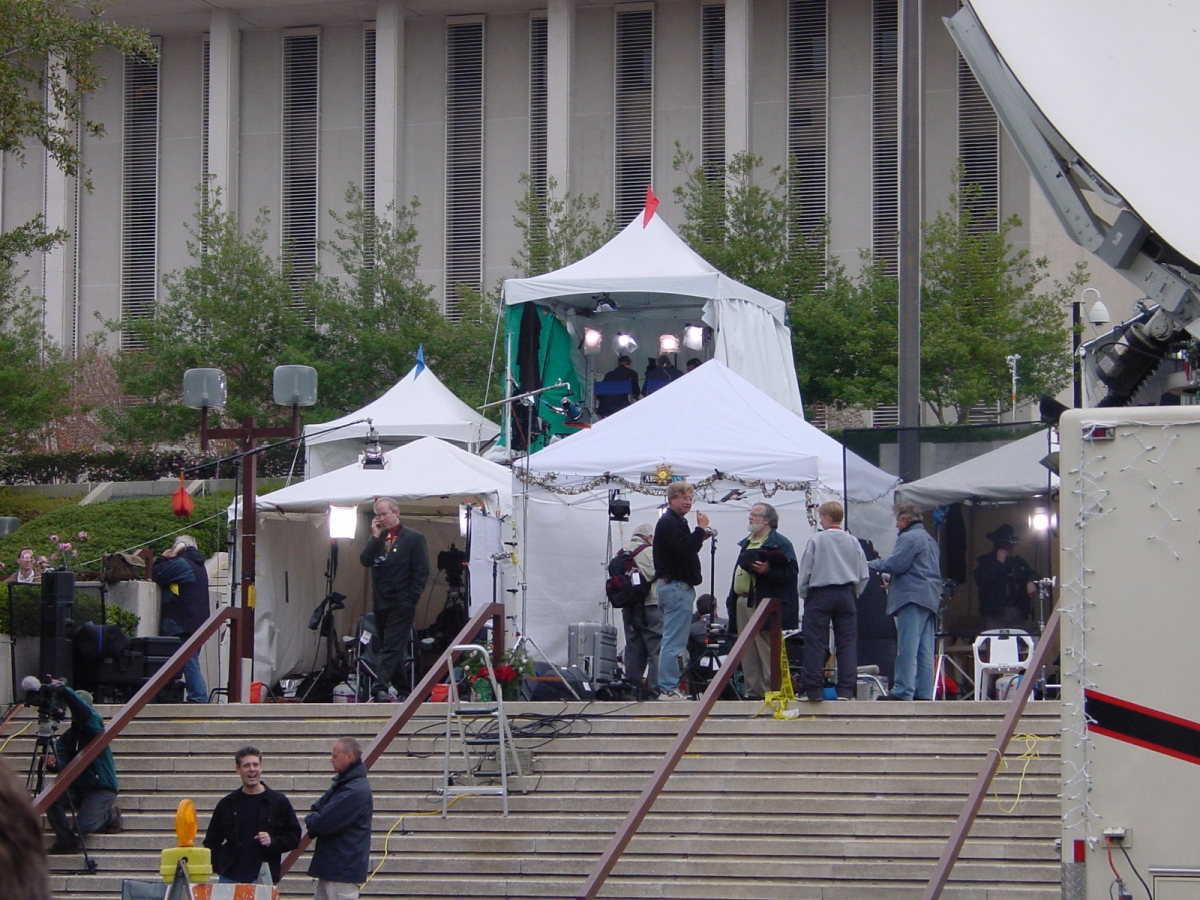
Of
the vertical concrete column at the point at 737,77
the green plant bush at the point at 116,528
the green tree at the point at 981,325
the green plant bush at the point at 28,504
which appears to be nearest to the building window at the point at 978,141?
the vertical concrete column at the point at 737,77

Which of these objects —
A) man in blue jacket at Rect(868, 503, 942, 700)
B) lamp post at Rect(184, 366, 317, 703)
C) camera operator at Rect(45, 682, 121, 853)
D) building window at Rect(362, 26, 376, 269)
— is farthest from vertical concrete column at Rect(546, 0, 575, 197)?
camera operator at Rect(45, 682, 121, 853)

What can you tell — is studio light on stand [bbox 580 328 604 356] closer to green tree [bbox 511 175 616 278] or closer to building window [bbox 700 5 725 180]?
green tree [bbox 511 175 616 278]

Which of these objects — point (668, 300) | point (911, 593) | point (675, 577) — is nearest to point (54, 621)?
point (675, 577)

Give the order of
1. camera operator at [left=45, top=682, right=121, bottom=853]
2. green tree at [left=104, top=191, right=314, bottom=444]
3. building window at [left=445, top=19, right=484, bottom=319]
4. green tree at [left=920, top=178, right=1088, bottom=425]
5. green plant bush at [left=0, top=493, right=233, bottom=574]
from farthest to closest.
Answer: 1. building window at [left=445, top=19, right=484, bottom=319]
2. green tree at [left=104, top=191, right=314, bottom=444]
3. green tree at [left=920, top=178, right=1088, bottom=425]
4. green plant bush at [left=0, top=493, right=233, bottom=574]
5. camera operator at [left=45, top=682, right=121, bottom=853]

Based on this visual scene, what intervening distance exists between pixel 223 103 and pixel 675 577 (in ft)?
101

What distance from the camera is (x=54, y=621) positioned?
14961mm

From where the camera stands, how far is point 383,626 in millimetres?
15734

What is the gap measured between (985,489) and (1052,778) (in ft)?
11.8

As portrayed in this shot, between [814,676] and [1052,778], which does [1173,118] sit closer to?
[1052,778]

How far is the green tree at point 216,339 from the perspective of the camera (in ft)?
108

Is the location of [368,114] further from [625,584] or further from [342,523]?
[625,584]

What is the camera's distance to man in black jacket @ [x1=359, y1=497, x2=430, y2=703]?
15.4 metres

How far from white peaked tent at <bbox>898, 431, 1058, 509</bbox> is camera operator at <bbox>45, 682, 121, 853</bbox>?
7.64 metres

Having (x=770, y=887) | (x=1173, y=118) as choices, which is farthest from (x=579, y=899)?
(x=1173, y=118)
